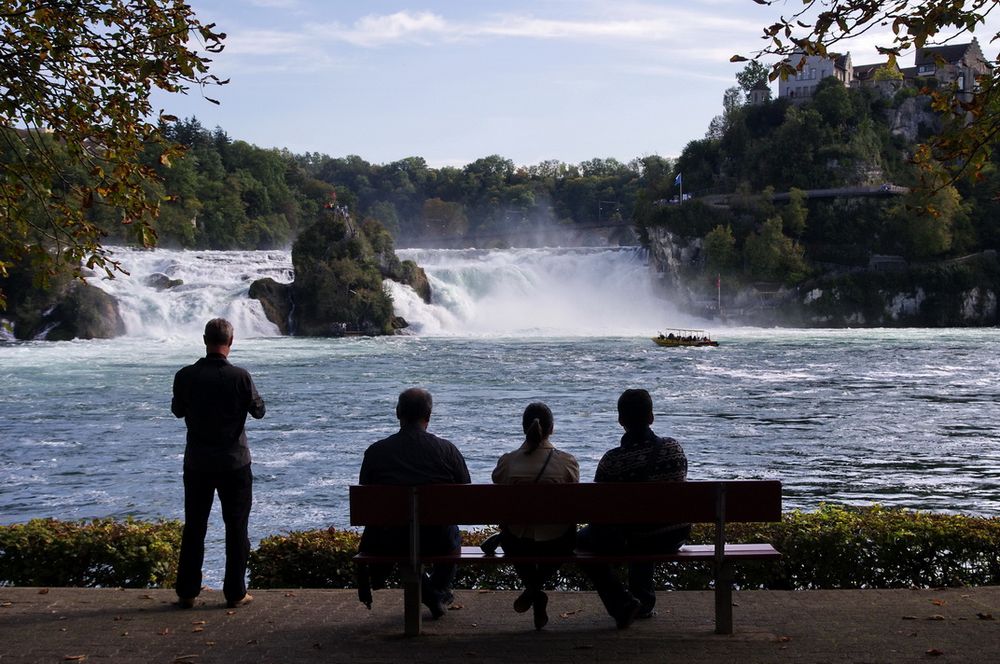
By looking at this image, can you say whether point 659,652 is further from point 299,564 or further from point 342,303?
point 342,303

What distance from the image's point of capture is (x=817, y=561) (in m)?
7.11

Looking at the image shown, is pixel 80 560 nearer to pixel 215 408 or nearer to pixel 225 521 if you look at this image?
pixel 225 521

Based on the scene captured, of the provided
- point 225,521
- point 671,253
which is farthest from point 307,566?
point 671,253

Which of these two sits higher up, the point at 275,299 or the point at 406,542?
the point at 275,299

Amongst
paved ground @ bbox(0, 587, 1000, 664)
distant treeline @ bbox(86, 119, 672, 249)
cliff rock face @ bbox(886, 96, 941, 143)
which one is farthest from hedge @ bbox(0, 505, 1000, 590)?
cliff rock face @ bbox(886, 96, 941, 143)

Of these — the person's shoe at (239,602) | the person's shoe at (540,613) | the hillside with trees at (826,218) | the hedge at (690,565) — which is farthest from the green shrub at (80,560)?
the hillside with trees at (826,218)

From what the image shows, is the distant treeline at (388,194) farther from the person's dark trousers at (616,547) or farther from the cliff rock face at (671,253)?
the person's dark trousers at (616,547)

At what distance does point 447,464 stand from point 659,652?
1.50 m

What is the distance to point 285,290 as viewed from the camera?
57.2m

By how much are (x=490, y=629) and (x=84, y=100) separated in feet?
13.9

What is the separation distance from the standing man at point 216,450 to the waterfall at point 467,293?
40712mm

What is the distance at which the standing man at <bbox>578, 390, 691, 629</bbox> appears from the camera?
19.4 ft

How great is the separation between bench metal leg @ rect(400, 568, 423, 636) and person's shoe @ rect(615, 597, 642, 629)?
107 cm

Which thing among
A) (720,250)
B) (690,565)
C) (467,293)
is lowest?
(690,565)
